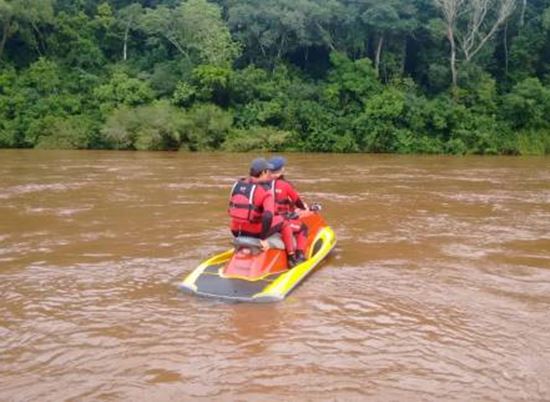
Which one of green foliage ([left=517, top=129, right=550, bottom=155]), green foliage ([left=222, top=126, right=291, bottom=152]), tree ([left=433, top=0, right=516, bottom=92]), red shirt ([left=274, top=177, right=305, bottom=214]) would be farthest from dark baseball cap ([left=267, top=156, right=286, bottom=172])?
tree ([left=433, top=0, right=516, bottom=92])

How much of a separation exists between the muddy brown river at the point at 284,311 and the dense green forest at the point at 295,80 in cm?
1497

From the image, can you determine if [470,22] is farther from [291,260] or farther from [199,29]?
[291,260]

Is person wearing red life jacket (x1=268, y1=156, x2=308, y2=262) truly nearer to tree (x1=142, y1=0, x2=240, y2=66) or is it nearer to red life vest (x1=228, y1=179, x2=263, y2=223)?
red life vest (x1=228, y1=179, x2=263, y2=223)

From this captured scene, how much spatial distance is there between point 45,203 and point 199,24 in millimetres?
19070

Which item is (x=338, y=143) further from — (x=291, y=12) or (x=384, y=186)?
(x=384, y=186)

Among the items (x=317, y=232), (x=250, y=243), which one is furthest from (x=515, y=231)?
(x=250, y=243)

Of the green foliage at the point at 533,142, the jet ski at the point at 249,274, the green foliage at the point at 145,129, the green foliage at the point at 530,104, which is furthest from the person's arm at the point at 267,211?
the green foliage at the point at 530,104

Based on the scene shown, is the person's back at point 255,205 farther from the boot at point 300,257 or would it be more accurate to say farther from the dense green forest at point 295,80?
the dense green forest at point 295,80

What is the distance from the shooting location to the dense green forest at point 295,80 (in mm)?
26156

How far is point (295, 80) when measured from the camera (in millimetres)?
29922

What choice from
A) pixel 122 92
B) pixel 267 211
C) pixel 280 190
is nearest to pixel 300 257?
pixel 280 190

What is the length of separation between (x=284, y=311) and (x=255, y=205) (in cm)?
107

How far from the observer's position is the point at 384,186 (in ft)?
46.6

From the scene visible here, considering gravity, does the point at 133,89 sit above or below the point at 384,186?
above
